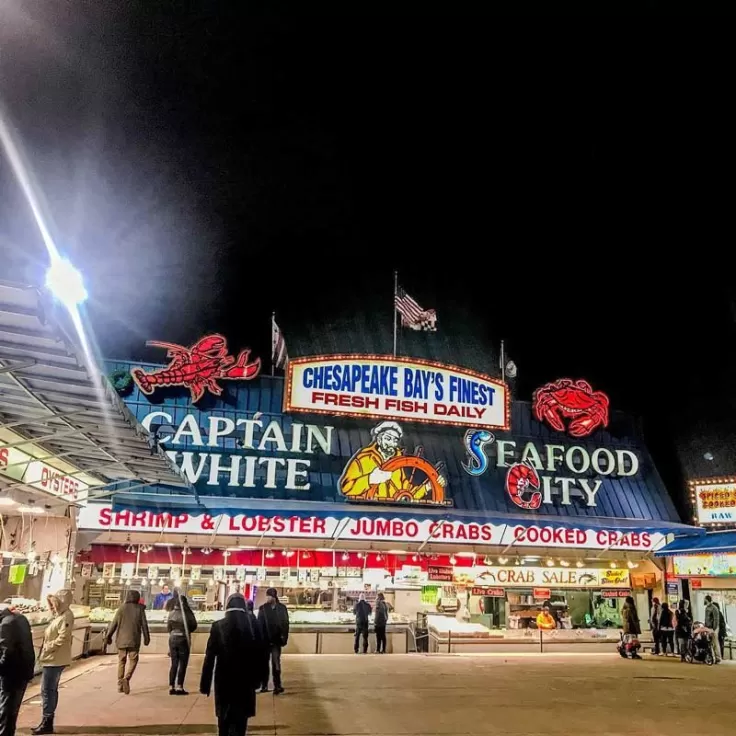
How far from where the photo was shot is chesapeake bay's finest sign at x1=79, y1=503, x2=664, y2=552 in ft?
67.1

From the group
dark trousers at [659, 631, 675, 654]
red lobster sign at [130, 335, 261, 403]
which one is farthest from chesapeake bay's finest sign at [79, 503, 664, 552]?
red lobster sign at [130, 335, 261, 403]

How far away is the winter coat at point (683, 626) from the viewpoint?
19969 millimetres

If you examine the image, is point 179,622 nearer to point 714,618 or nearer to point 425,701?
point 425,701

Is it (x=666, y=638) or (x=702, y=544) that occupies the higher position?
(x=702, y=544)

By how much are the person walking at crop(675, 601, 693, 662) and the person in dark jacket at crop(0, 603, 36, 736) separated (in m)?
17.6

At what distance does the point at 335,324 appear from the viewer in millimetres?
44625

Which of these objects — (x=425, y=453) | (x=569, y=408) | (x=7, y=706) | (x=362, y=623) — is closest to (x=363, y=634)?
(x=362, y=623)

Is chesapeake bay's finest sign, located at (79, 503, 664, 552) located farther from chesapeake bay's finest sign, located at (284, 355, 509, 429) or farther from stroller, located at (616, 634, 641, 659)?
chesapeake bay's finest sign, located at (284, 355, 509, 429)

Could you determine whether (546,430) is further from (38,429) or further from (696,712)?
(38,429)

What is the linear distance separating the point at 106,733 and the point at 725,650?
18.3m

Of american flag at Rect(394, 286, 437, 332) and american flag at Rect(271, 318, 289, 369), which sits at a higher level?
american flag at Rect(394, 286, 437, 332)

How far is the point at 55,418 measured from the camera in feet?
35.6

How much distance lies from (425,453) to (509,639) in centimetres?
679

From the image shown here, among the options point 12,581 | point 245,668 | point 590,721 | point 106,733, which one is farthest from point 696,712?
point 12,581
